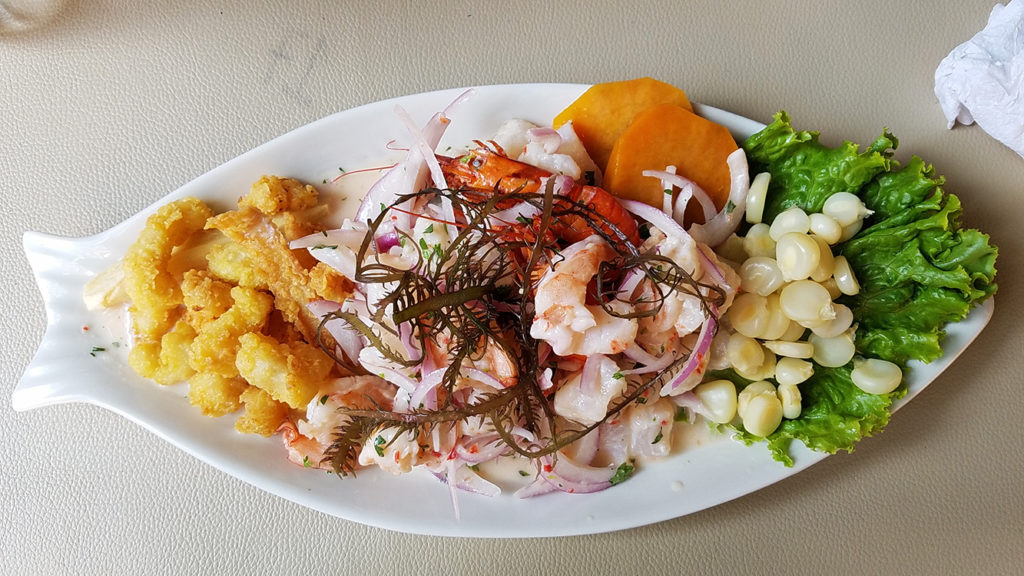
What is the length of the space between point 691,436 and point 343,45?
195 centimetres

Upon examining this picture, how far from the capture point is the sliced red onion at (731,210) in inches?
74.3

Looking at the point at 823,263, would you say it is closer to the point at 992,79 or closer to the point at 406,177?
the point at 992,79

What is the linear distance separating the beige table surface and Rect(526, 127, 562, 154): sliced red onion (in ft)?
1.77

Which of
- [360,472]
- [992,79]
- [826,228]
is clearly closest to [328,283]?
[360,472]

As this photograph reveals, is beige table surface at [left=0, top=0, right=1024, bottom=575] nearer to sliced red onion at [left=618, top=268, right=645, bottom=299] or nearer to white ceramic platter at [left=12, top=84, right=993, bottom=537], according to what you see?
white ceramic platter at [left=12, top=84, right=993, bottom=537]

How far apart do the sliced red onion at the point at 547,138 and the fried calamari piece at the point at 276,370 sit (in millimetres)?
1010

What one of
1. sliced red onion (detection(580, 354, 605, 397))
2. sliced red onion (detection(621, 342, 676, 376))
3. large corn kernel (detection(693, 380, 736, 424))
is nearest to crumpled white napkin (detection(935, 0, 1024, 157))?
large corn kernel (detection(693, 380, 736, 424))

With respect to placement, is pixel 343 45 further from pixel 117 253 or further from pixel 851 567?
pixel 851 567

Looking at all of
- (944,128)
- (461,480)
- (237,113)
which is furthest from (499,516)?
(944,128)

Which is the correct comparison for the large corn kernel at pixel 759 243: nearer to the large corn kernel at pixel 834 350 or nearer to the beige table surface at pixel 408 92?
the large corn kernel at pixel 834 350

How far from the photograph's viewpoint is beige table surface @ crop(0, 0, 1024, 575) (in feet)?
7.23

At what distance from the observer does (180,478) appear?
233 centimetres

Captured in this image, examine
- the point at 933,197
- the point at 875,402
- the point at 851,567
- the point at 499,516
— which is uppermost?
the point at 933,197

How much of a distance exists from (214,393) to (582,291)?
123 centimetres
